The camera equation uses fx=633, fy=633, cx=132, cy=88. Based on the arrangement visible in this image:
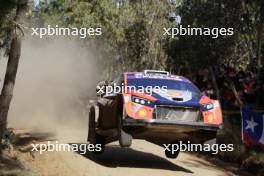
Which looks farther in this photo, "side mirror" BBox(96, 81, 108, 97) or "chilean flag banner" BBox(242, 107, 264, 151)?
"chilean flag banner" BBox(242, 107, 264, 151)

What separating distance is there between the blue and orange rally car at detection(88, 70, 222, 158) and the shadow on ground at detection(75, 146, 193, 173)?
2.03 ft

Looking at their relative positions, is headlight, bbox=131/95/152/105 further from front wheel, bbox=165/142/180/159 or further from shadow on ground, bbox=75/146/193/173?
front wheel, bbox=165/142/180/159

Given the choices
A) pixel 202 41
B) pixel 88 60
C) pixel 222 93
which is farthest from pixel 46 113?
pixel 222 93

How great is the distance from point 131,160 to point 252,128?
3333mm

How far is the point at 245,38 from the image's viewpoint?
2305 centimetres

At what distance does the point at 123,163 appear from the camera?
46.2 ft

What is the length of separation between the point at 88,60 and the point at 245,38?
9.72 m

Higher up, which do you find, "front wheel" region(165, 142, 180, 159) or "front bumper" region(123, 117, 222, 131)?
"front bumper" region(123, 117, 222, 131)

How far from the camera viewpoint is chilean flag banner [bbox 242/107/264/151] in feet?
51.2

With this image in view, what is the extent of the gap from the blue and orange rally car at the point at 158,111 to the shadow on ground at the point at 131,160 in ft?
2.03

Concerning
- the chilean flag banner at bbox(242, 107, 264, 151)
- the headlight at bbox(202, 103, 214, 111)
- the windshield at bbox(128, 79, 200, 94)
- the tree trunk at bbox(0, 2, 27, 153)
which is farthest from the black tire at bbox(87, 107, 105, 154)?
the chilean flag banner at bbox(242, 107, 264, 151)

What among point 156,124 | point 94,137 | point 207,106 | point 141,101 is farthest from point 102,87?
point 207,106

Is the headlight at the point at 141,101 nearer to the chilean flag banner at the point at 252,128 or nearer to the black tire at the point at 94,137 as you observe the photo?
the black tire at the point at 94,137

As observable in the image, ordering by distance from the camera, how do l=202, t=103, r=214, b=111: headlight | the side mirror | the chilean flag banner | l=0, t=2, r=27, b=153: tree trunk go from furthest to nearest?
the chilean flag banner → the side mirror → l=0, t=2, r=27, b=153: tree trunk → l=202, t=103, r=214, b=111: headlight
